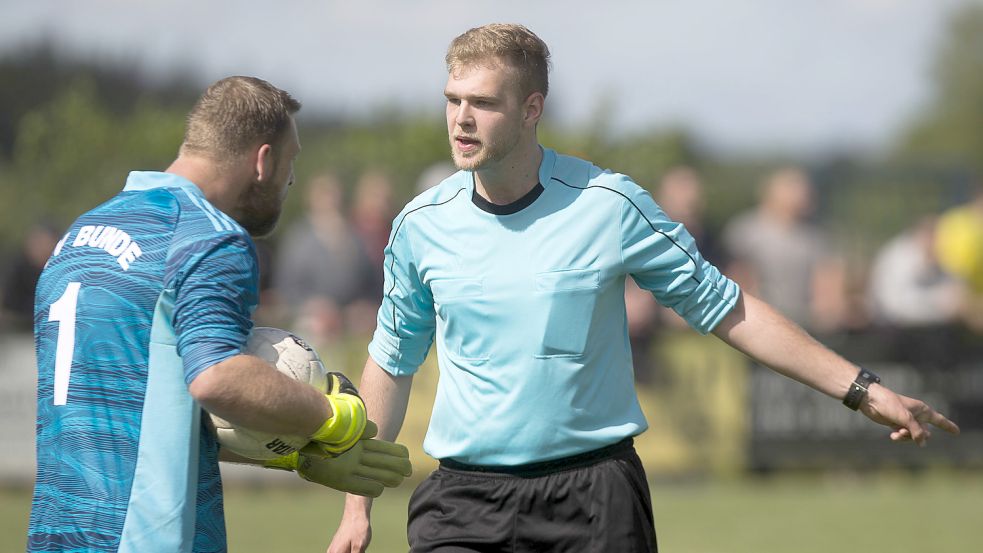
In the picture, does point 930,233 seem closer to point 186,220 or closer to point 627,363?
point 627,363

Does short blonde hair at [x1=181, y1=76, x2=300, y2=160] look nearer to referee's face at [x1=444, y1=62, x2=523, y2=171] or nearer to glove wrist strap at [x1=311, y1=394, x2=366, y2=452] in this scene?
referee's face at [x1=444, y1=62, x2=523, y2=171]

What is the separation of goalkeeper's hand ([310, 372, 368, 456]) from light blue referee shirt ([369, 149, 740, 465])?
57 centimetres

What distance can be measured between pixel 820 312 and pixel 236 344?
34.7 feet

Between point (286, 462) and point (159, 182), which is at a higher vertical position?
point (159, 182)

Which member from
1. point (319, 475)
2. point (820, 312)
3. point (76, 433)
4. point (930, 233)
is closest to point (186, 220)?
point (76, 433)

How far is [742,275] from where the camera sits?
13.5 meters

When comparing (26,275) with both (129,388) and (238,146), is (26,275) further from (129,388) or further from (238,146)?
(129,388)

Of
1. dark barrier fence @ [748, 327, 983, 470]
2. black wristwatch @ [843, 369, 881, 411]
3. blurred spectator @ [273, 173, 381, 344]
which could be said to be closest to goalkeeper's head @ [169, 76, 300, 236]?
black wristwatch @ [843, 369, 881, 411]

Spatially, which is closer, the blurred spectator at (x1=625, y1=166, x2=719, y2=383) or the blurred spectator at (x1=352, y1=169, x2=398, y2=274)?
the blurred spectator at (x1=625, y1=166, x2=719, y2=383)

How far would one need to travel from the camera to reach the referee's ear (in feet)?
15.9

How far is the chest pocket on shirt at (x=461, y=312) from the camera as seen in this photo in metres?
4.77

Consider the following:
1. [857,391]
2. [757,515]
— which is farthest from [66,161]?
[857,391]

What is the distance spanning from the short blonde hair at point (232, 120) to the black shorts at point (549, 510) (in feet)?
4.42

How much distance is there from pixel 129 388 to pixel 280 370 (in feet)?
1.45
